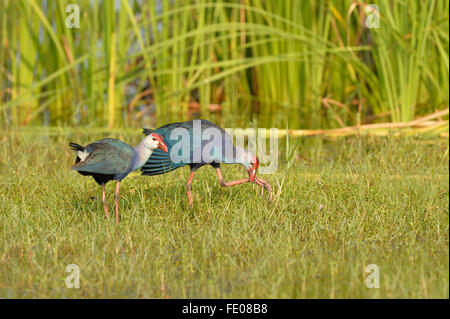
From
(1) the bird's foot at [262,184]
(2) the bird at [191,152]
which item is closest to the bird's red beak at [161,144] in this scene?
(2) the bird at [191,152]

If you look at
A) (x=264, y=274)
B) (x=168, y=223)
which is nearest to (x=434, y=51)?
(x=168, y=223)

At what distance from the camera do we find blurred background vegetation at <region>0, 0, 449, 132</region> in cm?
685

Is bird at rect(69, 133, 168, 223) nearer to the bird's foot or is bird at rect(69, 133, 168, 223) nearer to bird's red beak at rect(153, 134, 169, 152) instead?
bird's red beak at rect(153, 134, 169, 152)

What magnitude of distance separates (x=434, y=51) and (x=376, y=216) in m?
3.87

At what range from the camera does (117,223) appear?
407 cm

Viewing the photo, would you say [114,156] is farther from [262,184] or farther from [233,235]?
[262,184]

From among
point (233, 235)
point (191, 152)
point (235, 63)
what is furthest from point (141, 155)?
point (235, 63)

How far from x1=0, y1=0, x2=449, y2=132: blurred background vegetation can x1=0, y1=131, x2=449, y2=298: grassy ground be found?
1.73 meters

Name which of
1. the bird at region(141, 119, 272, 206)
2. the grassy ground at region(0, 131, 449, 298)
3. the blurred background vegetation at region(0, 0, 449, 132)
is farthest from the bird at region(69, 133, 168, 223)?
the blurred background vegetation at region(0, 0, 449, 132)

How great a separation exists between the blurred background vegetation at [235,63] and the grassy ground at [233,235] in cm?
173

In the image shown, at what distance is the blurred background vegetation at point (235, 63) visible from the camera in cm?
685

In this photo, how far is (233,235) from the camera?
374cm

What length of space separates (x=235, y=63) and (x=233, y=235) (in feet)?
11.6
